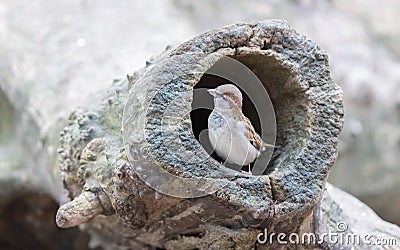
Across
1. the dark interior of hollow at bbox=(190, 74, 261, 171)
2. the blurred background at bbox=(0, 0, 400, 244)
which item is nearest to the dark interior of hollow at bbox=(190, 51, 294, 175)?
the dark interior of hollow at bbox=(190, 74, 261, 171)

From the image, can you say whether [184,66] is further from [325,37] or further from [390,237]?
[325,37]

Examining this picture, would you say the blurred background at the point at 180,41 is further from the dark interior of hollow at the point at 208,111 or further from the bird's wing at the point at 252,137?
the bird's wing at the point at 252,137

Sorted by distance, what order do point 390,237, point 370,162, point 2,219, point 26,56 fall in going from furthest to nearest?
point 370,162 < point 2,219 < point 26,56 < point 390,237

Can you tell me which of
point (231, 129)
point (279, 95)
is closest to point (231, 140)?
point (231, 129)

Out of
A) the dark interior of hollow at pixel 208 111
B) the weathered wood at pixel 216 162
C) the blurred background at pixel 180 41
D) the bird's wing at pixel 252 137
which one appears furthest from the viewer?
the blurred background at pixel 180 41

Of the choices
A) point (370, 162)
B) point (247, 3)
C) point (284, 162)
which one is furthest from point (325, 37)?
point (284, 162)

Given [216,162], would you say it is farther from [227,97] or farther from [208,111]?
[208,111]

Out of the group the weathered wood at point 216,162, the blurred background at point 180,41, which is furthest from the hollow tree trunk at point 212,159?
the blurred background at point 180,41
